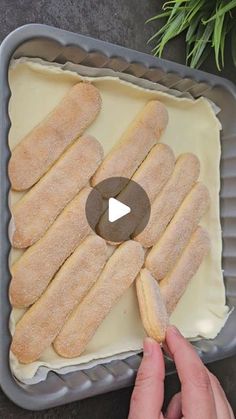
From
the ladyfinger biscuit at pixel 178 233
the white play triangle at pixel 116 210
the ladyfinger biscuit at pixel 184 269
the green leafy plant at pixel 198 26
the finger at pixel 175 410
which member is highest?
the green leafy plant at pixel 198 26

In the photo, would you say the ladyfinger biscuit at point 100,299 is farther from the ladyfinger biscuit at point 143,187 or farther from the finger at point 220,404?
the finger at point 220,404

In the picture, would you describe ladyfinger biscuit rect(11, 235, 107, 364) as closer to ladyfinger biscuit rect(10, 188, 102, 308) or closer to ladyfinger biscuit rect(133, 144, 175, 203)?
ladyfinger biscuit rect(10, 188, 102, 308)

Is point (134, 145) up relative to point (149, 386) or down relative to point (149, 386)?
up

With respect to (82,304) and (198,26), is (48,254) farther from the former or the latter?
(198,26)

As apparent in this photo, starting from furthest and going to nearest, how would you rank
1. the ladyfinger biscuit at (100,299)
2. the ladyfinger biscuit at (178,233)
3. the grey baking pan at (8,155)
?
the ladyfinger biscuit at (178,233) → the ladyfinger biscuit at (100,299) → the grey baking pan at (8,155)
